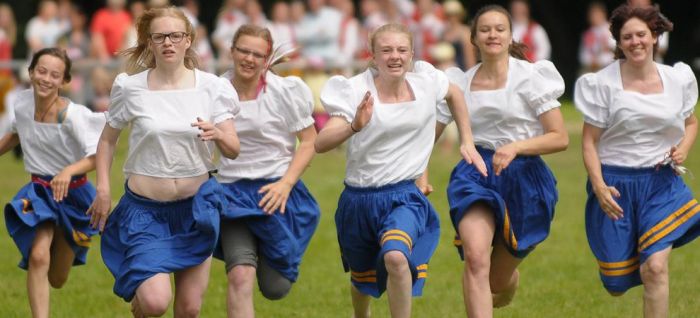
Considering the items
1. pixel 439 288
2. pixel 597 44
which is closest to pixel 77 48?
pixel 597 44

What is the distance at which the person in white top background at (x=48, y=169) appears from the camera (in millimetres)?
8289

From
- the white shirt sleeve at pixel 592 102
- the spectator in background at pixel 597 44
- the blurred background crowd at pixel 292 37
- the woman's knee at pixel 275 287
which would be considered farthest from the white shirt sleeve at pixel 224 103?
the spectator in background at pixel 597 44

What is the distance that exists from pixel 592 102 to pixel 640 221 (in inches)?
28.5

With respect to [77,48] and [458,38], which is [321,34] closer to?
[458,38]

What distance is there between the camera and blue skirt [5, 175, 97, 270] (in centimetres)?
830

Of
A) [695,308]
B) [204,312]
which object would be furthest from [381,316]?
[695,308]

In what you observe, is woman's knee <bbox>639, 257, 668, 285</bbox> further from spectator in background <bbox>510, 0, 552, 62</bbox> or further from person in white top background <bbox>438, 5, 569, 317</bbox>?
spectator in background <bbox>510, 0, 552, 62</bbox>

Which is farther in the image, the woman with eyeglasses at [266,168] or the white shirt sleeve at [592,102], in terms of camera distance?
the white shirt sleeve at [592,102]

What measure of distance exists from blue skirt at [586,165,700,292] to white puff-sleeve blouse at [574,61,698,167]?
10cm

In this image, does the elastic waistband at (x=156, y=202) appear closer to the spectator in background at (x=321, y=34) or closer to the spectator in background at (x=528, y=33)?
the spectator in background at (x=321, y=34)

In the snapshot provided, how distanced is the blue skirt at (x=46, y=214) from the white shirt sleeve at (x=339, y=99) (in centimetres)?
180

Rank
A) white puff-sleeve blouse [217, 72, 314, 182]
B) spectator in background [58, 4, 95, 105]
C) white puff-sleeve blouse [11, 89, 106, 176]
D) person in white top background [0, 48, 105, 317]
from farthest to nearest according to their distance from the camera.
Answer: spectator in background [58, 4, 95, 105] → white puff-sleeve blouse [11, 89, 106, 176] → person in white top background [0, 48, 105, 317] → white puff-sleeve blouse [217, 72, 314, 182]

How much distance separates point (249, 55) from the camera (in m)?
7.91

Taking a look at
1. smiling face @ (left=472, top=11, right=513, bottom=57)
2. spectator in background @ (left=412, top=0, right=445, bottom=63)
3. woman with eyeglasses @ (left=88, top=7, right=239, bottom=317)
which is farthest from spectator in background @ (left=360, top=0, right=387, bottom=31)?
woman with eyeglasses @ (left=88, top=7, right=239, bottom=317)
